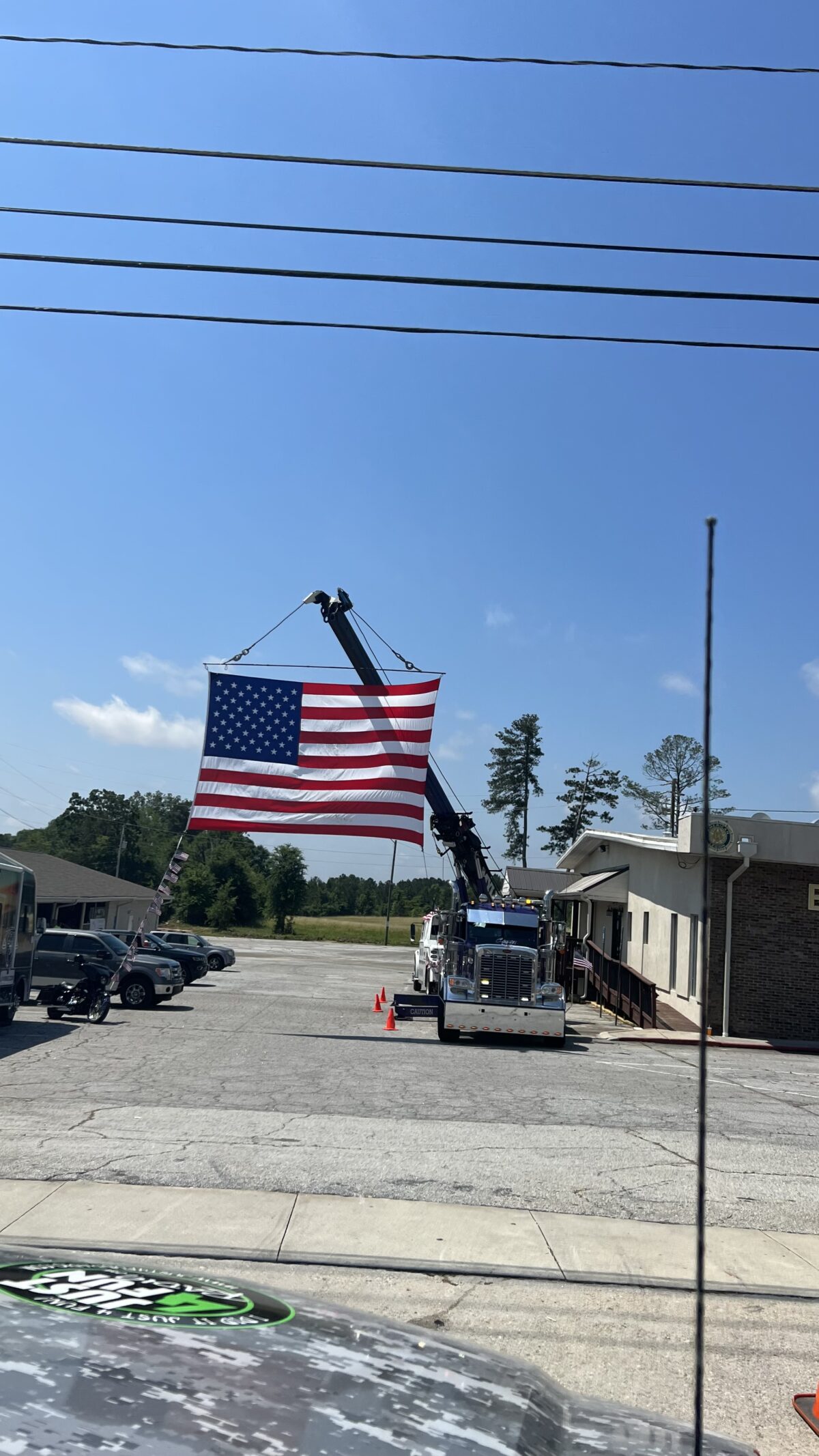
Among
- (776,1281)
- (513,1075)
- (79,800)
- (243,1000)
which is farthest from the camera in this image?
(79,800)

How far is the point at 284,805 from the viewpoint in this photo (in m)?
19.8

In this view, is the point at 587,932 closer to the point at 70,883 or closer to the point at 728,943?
the point at 728,943

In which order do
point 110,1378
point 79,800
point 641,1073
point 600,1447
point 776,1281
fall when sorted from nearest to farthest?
point 110,1378, point 600,1447, point 776,1281, point 641,1073, point 79,800

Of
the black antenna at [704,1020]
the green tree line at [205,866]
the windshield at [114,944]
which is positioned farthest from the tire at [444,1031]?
the green tree line at [205,866]

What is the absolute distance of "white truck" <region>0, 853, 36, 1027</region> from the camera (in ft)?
63.1

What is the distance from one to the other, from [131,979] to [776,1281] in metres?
19.4

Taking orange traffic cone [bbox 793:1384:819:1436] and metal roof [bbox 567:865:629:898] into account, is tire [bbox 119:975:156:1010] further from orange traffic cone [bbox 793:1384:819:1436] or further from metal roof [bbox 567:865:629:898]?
orange traffic cone [bbox 793:1384:819:1436]

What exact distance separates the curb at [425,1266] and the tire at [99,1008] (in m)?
14.1

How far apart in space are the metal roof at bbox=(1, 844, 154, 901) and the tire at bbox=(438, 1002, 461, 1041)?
2785cm

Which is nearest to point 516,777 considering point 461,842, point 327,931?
point 327,931

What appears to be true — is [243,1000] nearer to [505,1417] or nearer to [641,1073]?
[641,1073]

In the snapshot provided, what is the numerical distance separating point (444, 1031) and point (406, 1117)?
27.3ft

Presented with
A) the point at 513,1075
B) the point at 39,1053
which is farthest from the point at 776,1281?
Result: the point at 39,1053

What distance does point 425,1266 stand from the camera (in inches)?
271
